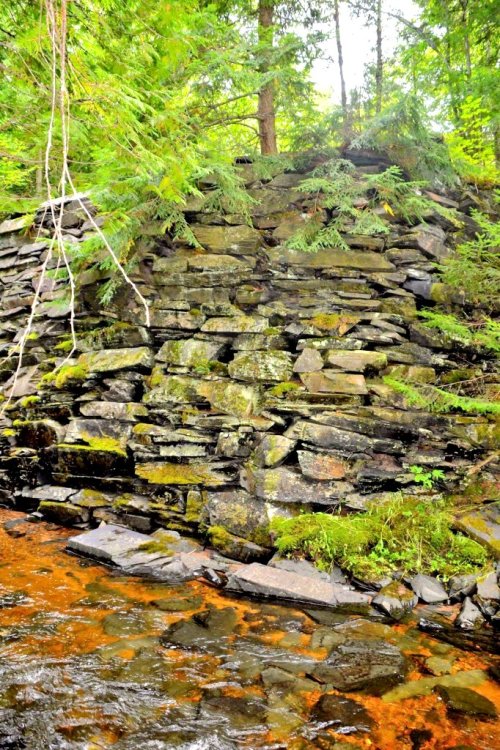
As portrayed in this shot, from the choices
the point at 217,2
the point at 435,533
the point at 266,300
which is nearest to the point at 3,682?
the point at 435,533

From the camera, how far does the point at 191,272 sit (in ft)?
32.2

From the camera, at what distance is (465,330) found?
7703mm

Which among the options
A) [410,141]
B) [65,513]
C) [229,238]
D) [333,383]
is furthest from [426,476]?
[410,141]

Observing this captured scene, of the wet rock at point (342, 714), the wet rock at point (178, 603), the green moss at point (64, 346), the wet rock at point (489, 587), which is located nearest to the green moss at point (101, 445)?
the green moss at point (64, 346)

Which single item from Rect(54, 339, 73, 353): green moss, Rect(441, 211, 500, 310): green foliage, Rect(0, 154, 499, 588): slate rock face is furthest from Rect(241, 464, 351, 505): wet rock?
Rect(54, 339, 73, 353): green moss

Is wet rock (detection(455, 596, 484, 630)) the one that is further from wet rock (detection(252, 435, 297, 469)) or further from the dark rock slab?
wet rock (detection(252, 435, 297, 469))

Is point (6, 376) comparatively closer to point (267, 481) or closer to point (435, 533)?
point (267, 481)

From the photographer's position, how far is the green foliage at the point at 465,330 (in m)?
7.28

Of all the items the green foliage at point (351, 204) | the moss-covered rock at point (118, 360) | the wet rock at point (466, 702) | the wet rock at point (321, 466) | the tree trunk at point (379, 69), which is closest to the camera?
the wet rock at point (466, 702)

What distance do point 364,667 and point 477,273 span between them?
691 centimetres

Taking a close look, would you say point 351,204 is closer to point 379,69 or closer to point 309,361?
point 309,361

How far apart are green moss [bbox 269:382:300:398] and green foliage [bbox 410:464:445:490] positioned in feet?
7.87

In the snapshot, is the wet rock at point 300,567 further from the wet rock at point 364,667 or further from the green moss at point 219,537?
the wet rock at point 364,667

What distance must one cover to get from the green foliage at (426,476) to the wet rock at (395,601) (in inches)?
70.4
